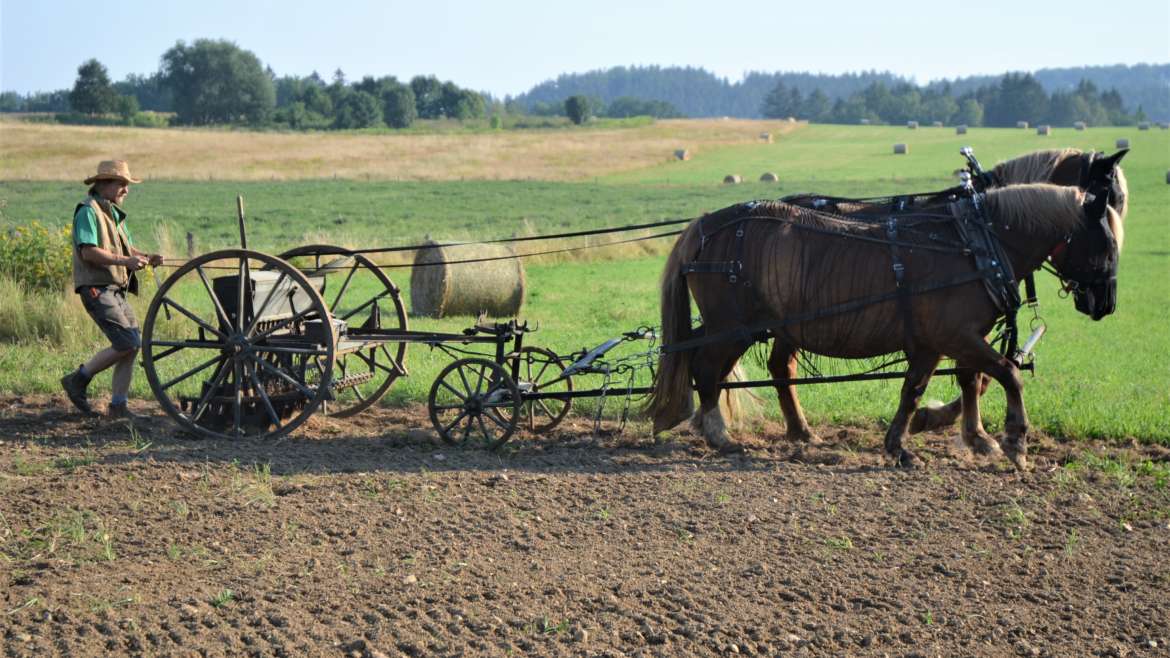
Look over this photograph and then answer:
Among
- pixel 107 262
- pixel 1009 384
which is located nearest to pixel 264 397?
pixel 107 262

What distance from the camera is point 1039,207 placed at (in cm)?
752

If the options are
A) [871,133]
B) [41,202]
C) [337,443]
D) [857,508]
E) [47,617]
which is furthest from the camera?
[871,133]

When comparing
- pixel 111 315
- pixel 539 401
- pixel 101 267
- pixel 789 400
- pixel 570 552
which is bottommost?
pixel 570 552

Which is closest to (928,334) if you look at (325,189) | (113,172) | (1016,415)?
(1016,415)

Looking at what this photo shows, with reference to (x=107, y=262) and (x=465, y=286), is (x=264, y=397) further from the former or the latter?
(x=465, y=286)

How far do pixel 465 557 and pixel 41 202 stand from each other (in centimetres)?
3275

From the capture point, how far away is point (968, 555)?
5.94 meters

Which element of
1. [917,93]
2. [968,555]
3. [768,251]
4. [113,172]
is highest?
[917,93]

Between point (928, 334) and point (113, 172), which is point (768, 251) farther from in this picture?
point (113, 172)

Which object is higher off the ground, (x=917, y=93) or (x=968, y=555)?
(x=917, y=93)

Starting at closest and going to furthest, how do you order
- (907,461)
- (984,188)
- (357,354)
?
(907,461), (984,188), (357,354)

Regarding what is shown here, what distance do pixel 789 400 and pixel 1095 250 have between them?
7.75 ft

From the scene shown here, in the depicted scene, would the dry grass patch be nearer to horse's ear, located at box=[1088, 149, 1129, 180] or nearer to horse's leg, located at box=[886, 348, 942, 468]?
horse's leg, located at box=[886, 348, 942, 468]

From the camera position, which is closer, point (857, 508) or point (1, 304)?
point (857, 508)
